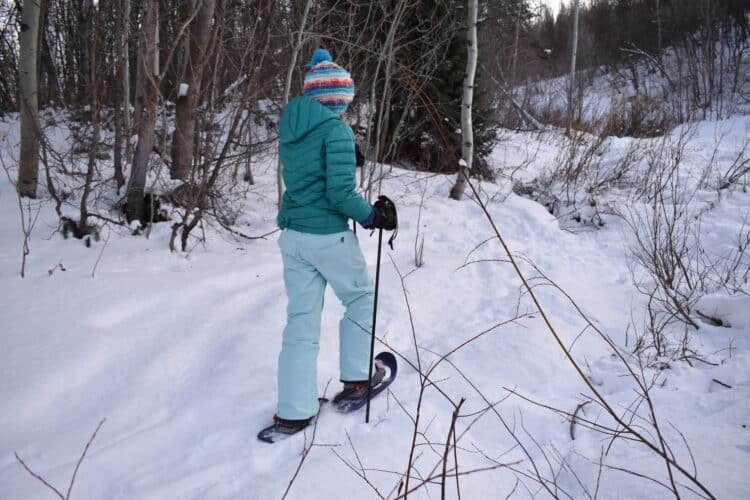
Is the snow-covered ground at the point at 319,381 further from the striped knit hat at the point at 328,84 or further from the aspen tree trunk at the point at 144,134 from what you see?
the striped knit hat at the point at 328,84

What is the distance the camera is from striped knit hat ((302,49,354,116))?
6.64 feet

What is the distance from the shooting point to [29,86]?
461 cm

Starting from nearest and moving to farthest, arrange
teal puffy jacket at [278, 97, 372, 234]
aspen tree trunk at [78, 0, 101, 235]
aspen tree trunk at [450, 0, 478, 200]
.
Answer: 1. teal puffy jacket at [278, 97, 372, 234]
2. aspen tree trunk at [78, 0, 101, 235]
3. aspen tree trunk at [450, 0, 478, 200]

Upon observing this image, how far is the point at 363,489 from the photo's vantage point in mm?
1683

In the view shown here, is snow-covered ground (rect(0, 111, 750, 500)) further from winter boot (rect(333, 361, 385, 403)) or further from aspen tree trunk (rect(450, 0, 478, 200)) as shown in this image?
aspen tree trunk (rect(450, 0, 478, 200))

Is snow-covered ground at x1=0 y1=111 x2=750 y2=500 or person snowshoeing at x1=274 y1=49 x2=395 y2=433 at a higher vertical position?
person snowshoeing at x1=274 y1=49 x2=395 y2=433

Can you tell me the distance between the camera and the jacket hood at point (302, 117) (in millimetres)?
1991

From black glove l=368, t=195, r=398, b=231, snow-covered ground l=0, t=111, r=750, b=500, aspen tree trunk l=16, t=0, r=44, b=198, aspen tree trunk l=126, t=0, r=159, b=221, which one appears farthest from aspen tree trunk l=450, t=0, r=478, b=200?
aspen tree trunk l=16, t=0, r=44, b=198

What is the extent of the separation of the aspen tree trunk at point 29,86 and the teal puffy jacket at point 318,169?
3.78 meters

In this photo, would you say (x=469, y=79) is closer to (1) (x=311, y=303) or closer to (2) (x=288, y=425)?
(1) (x=311, y=303)

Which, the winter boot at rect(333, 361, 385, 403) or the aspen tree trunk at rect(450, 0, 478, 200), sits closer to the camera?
the winter boot at rect(333, 361, 385, 403)

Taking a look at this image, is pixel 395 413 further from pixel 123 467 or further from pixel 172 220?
pixel 172 220

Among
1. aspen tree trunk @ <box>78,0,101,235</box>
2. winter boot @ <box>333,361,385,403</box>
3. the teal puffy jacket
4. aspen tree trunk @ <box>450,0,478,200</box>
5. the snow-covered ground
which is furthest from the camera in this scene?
aspen tree trunk @ <box>450,0,478,200</box>

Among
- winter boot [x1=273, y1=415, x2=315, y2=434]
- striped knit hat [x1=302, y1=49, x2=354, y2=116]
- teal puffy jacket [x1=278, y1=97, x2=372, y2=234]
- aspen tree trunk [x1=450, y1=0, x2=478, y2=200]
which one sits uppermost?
aspen tree trunk [x1=450, y1=0, x2=478, y2=200]
